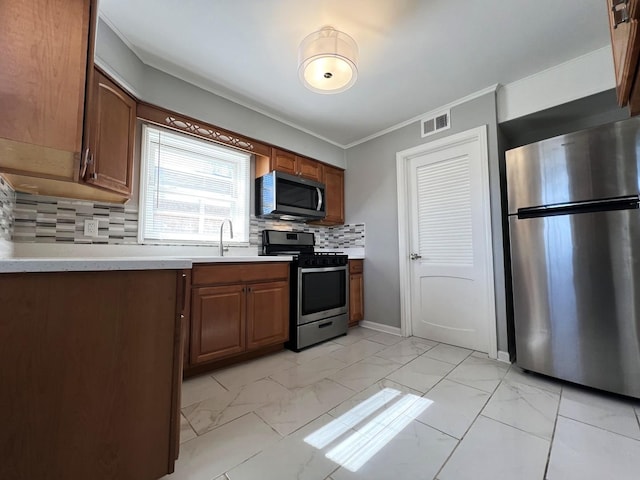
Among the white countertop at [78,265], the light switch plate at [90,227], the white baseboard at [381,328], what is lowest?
the white baseboard at [381,328]

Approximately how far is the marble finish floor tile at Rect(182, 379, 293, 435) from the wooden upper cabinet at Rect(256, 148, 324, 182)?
208 centimetres

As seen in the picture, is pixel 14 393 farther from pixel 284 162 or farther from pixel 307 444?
pixel 284 162

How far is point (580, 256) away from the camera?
1.80 metres

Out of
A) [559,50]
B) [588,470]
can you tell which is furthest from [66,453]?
[559,50]

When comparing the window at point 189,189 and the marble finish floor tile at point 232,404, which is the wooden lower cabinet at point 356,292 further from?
the marble finish floor tile at point 232,404

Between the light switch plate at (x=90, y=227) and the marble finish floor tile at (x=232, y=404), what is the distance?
143 cm

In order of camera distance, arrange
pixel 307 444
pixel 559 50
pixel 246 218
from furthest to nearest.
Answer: pixel 246 218 < pixel 559 50 < pixel 307 444

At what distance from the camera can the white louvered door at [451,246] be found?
2510 mm

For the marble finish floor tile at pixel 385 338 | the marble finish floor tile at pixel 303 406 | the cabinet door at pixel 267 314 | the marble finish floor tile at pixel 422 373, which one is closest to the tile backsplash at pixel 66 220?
the cabinet door at pixel 267 314

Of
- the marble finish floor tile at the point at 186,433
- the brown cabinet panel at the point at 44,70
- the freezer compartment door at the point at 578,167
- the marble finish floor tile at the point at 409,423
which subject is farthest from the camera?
the freezer compartment door at the point at 578,167

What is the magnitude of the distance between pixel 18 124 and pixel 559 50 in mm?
3298

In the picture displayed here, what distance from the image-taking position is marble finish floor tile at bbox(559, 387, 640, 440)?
55.5 inches

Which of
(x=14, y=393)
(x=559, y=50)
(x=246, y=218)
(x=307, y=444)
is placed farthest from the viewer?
(x=246, y=218)

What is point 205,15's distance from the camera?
171 cm
